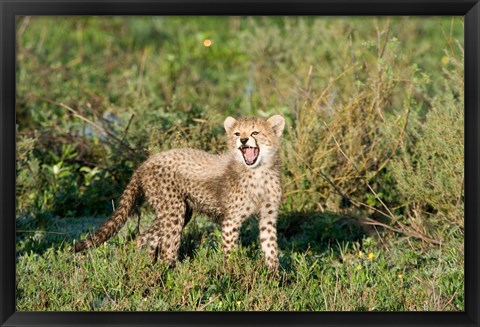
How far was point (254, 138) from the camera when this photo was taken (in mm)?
6484

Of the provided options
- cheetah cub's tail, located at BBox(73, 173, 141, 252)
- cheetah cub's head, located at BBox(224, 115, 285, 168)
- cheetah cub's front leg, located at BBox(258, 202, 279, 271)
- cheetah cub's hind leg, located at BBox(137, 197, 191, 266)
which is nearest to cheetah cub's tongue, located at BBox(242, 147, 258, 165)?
cheetah cub's head, located at BBox(224, 115, 285, 168)

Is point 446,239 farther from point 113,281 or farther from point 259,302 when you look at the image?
point 113,281

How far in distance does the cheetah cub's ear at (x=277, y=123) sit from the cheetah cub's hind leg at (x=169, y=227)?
35.8 inches

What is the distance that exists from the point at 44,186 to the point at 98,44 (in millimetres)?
4981

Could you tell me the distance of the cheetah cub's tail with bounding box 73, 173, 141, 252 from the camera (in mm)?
6661

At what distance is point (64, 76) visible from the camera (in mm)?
11398

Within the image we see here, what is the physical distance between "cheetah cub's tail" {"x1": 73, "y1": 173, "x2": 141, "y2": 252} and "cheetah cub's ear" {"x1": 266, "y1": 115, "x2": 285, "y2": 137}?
116 centimetres

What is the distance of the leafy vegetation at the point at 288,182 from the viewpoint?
6238mm

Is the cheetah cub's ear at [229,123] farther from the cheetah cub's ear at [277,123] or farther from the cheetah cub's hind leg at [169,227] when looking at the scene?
the cheetah cub's hind leg at [169,227]
